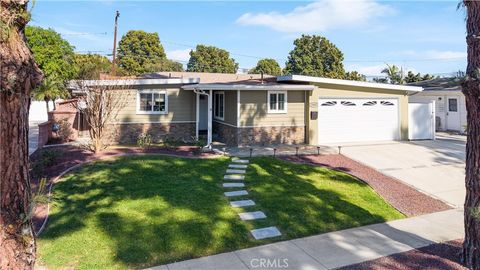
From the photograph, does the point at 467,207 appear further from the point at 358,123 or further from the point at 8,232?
the point at 358,123

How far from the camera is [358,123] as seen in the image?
1609cm

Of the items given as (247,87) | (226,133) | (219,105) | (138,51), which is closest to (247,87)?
(247,87)

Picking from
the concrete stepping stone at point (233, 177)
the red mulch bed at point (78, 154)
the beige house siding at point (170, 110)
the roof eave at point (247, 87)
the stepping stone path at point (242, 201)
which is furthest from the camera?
the beige house siding at point (170, 110)

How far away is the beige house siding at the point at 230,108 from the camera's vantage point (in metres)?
14.4

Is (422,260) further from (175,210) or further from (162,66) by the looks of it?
(162,66)

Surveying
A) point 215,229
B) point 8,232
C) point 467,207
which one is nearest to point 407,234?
point 467,207

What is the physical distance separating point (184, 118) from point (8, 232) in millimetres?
13062

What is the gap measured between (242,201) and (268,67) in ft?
144

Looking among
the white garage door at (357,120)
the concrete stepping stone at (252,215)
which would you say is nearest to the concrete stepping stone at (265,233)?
the concrete stepping stone at (252,215)

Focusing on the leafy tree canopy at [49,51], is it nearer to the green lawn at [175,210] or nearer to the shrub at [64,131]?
the shrub at [64,131]

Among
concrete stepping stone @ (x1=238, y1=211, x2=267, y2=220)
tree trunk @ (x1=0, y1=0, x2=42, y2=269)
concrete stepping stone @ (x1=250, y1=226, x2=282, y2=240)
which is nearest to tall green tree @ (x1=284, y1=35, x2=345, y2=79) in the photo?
concrete stepping stone @ (x1=238, y1=211, x2=267, y2=220)

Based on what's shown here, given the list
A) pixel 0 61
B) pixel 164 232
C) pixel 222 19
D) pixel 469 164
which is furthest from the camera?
pixel 222 19

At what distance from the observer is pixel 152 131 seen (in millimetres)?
15586

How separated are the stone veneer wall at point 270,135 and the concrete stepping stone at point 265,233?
7.86 meters
